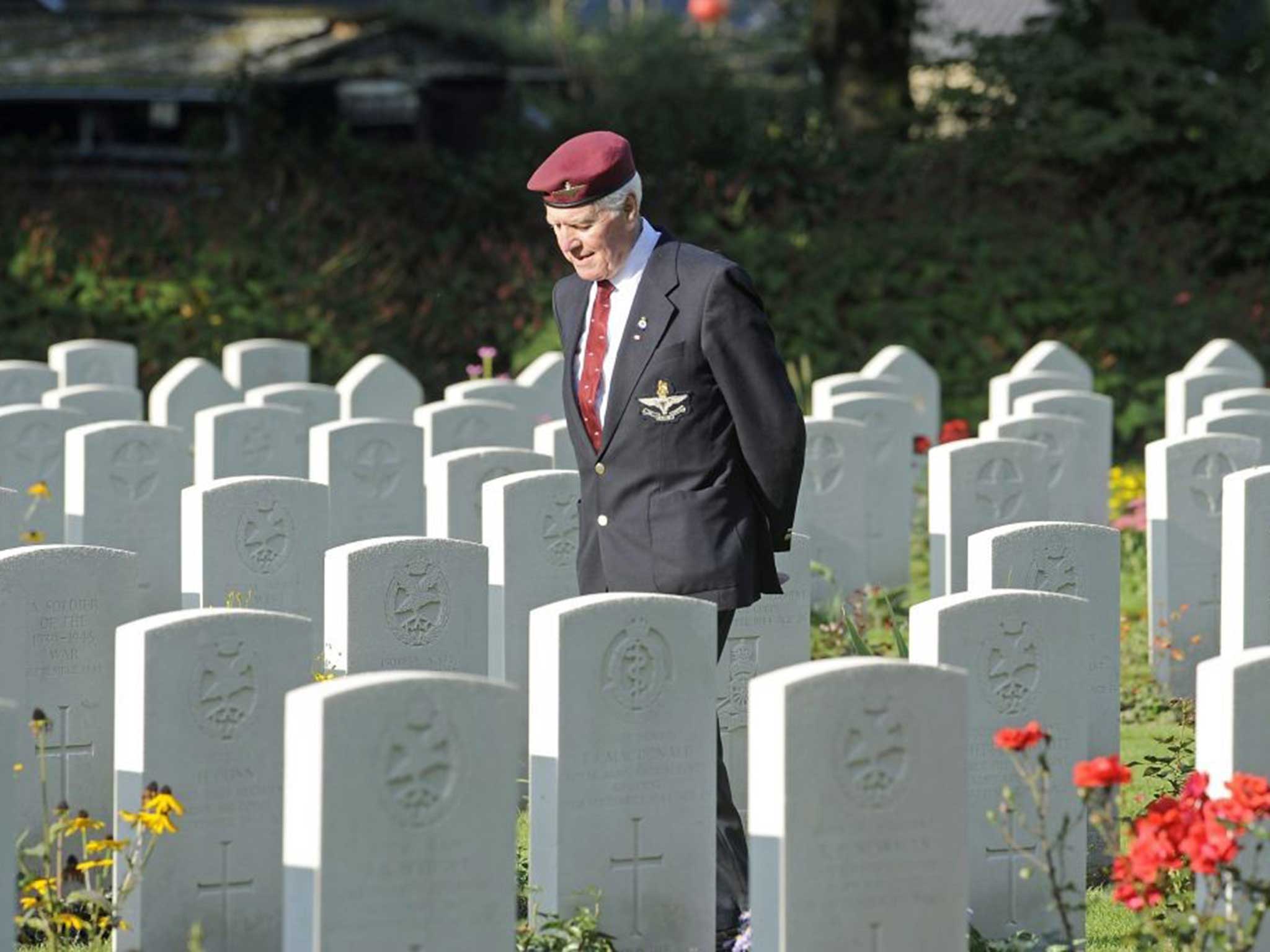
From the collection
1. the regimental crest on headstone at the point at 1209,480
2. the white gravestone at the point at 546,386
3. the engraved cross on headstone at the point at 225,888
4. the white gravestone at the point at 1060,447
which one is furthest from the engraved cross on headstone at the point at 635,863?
the white gravestone at the point at 546,386

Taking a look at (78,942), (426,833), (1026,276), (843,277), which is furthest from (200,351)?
(426,833)

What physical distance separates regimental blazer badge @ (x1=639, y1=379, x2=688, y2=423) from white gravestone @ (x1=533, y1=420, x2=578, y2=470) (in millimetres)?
4178

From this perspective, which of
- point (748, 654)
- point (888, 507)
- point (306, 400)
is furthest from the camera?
point (306, 400)

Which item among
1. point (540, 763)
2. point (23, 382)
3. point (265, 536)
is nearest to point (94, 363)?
point (23, 382)

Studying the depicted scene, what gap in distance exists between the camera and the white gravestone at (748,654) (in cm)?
727

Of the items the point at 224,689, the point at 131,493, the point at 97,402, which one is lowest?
the point at 224,689

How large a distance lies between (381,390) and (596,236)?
7033mm

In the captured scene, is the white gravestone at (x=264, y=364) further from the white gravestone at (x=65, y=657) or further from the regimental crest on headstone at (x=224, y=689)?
the regimental crest on headstone at (x=224, y=689)

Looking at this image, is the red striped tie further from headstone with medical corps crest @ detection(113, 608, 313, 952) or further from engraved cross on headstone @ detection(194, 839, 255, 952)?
engraved cross on headstone @ detection(194, 839, 255, 952)

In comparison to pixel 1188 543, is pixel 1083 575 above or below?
below

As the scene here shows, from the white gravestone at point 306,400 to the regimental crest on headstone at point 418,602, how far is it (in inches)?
190

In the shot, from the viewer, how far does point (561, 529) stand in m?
8.04

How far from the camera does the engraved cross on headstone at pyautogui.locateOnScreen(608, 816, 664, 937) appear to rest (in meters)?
5.83

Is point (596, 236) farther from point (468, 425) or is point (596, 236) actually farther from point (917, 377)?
point (917, 377)
